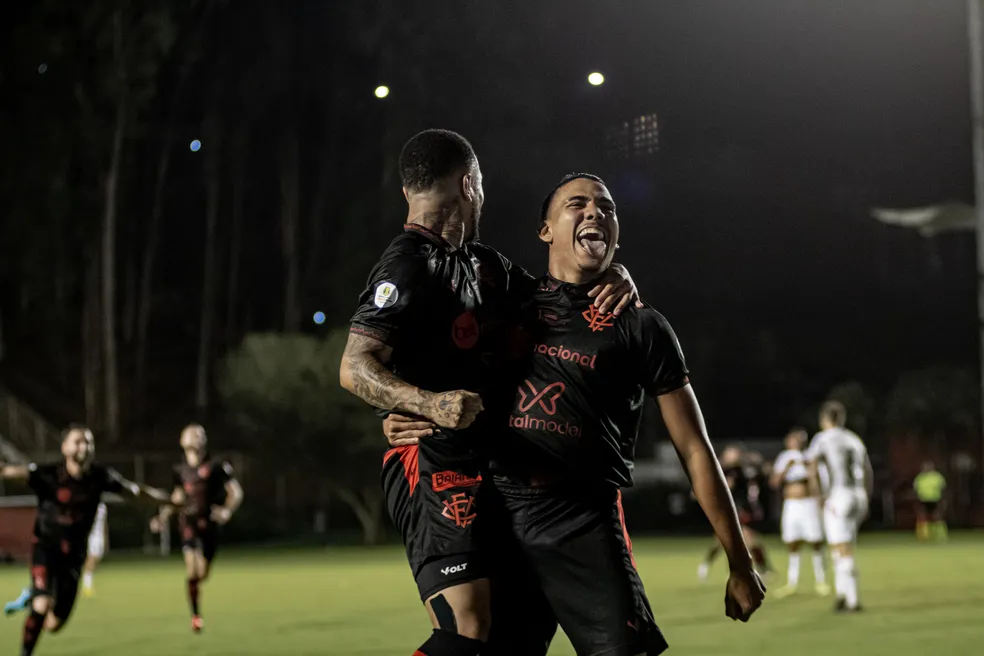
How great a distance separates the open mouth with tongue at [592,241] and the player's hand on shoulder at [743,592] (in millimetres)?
1282

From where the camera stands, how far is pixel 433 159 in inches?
205

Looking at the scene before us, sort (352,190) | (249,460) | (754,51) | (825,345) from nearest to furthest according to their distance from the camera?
1. (754,51)
2. (249,460)
3. (352,190)
4. (825,345)

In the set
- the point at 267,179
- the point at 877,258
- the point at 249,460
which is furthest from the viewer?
the point at 877,258

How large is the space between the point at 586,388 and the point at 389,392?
2.71 ft

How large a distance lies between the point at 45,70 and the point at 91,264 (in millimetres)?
8081

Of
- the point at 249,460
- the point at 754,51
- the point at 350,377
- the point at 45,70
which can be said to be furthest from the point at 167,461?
the point at 350,377

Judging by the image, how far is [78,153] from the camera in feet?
168

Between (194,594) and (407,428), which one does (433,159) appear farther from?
(194,594)

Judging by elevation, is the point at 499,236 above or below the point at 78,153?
below

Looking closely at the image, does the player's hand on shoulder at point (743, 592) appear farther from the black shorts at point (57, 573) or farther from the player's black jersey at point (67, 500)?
the black shorts at point (57, 573)

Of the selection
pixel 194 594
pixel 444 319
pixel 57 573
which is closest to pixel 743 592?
pixel 444 319

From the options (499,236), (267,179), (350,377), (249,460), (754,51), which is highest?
(267,179)

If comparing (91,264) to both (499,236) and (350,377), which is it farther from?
(350,377)

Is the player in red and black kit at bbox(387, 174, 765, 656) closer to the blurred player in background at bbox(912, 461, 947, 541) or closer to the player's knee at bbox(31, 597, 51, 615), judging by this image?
the player's knee at bbox(31, 597, 51, 615)
